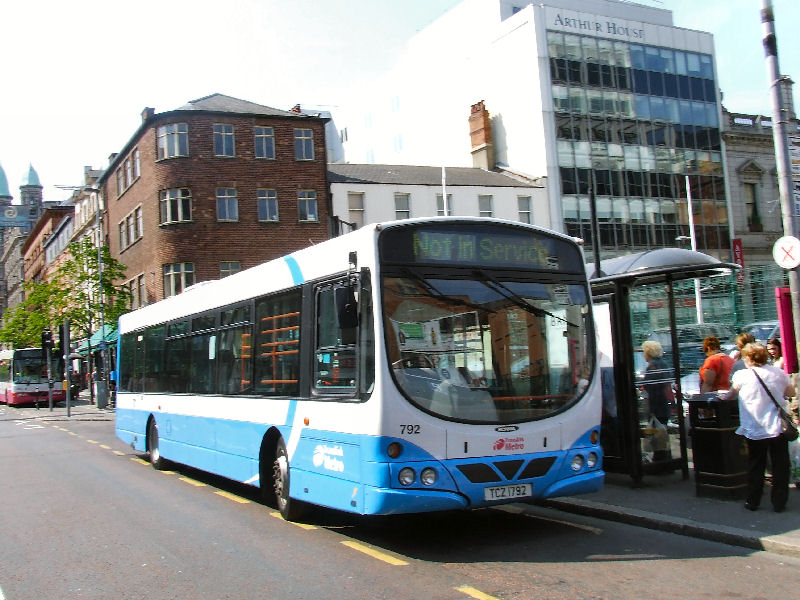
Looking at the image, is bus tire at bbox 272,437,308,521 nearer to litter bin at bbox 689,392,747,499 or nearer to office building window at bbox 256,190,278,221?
litter bin at bbox 689,392,747,499

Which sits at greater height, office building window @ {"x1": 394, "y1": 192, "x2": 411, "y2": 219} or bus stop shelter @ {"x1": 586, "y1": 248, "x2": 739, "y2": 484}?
office building window @ {"x1": 394, "y1": 192, "x2": 411, "y2": 219}

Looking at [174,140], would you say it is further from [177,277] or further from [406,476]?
[406,476]

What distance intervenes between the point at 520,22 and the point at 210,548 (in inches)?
1921

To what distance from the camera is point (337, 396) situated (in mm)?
7945

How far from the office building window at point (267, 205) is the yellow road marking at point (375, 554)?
35.9 metres

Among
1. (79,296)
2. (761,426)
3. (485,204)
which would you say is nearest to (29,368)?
(79,296)

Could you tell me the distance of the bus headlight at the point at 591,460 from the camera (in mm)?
8078

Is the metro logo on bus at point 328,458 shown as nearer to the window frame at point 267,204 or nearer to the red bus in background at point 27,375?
the window frame at point 267,204

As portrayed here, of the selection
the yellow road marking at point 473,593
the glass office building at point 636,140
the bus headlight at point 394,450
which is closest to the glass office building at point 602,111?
the glass office building at point 636,140

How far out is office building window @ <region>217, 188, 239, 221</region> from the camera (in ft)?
138

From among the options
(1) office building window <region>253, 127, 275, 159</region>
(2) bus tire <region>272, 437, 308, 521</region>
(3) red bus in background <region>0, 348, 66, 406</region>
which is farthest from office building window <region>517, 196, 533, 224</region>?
(2) bus tire <region>272, 437, 308, 521</region>

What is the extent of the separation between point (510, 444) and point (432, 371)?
976 millimetres

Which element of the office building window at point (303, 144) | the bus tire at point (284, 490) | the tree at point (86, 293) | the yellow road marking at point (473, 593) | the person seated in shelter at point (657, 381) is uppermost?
the office building window at point (303, 144)

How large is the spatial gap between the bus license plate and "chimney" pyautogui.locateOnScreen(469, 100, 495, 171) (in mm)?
46708
